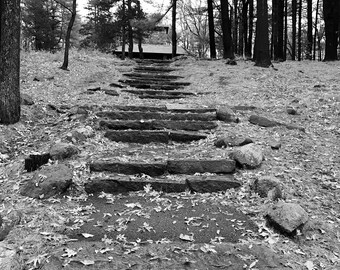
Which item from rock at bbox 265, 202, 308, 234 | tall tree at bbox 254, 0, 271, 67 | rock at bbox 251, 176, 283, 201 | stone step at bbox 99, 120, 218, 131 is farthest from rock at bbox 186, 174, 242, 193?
tall tree at bbox 254, 0, 271, 67

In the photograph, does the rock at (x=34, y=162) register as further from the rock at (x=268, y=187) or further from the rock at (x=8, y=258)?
the rock at (x=268, y=187)

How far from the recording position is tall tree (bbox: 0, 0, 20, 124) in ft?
16.6

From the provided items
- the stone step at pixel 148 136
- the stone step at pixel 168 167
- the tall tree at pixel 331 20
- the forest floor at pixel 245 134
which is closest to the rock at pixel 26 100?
the forest floor at pixel 245 134

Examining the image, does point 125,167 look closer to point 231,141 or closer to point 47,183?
point 47,183

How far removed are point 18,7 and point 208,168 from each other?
13.6ft

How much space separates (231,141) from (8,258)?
3.43 metres

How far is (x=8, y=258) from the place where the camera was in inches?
95.3

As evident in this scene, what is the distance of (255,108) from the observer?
6.79 meters

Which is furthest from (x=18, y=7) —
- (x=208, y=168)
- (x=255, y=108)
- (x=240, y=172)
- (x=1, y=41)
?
(x=255, y=108)

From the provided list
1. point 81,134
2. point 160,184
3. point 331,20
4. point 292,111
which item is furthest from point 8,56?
point 331,20

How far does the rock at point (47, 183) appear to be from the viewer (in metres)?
3.49

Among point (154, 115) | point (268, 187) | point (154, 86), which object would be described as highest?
point (154, 86)

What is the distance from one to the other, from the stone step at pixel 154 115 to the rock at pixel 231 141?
3.88ft

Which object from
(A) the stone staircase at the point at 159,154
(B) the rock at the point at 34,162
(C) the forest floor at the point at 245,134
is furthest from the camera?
(B) the rock at the point at 34,162
